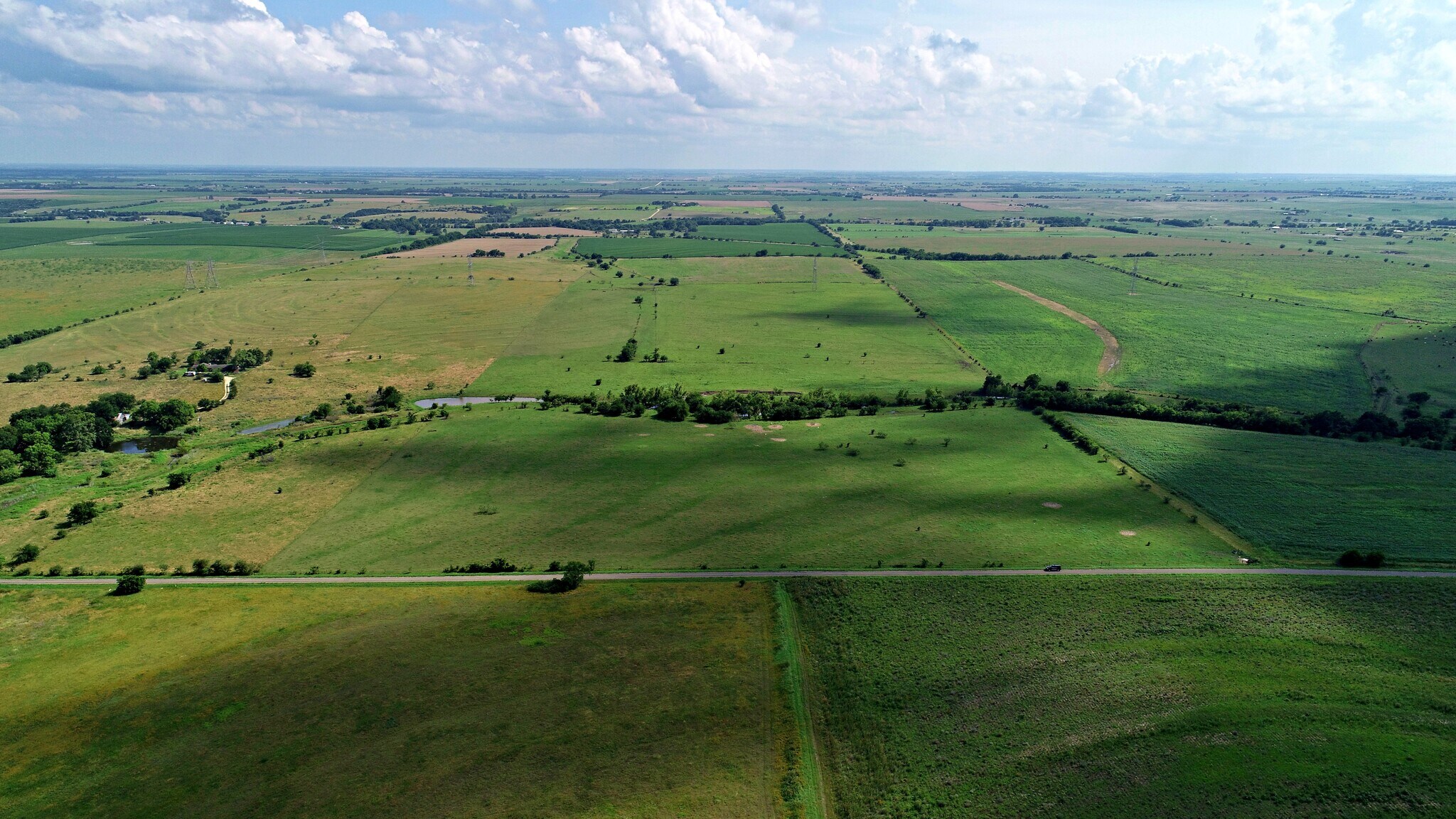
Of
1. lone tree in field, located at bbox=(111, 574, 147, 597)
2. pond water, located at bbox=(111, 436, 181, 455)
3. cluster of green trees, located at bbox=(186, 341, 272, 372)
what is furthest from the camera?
cluster of green trees, located at bbox=(186, 341, 272, 372)

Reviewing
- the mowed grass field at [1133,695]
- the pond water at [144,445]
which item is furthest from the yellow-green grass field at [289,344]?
the mowed grass field at [1133,695]

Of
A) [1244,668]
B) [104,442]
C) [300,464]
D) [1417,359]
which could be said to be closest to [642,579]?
[1244,668]

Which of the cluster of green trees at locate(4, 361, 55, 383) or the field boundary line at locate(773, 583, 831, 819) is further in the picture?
the cluster of green trees at locate(4, 361, 55, 383)

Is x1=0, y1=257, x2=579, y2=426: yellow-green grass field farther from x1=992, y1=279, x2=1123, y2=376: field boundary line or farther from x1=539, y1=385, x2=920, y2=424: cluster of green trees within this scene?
x1=992, y1=279, x2=1123, y2=376: field boundary line

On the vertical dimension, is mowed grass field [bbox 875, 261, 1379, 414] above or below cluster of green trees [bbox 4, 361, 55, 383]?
above

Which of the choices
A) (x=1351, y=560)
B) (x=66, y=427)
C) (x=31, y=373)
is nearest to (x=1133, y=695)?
(x=1351, y=560)

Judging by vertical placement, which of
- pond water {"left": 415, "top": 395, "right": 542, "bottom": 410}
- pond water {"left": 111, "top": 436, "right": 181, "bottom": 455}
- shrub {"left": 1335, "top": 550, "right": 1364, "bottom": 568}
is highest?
pond water {"left": 415, "top": 395, "right": 542, "bottom": 410}

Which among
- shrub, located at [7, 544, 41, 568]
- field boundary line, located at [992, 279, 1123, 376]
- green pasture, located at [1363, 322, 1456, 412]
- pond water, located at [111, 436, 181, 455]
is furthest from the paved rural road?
green pasture, located at [1363, 322, 1456, 412]

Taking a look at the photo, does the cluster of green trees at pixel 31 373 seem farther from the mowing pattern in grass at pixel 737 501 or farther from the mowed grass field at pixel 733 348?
the mowed grass field at pixel 733 348
